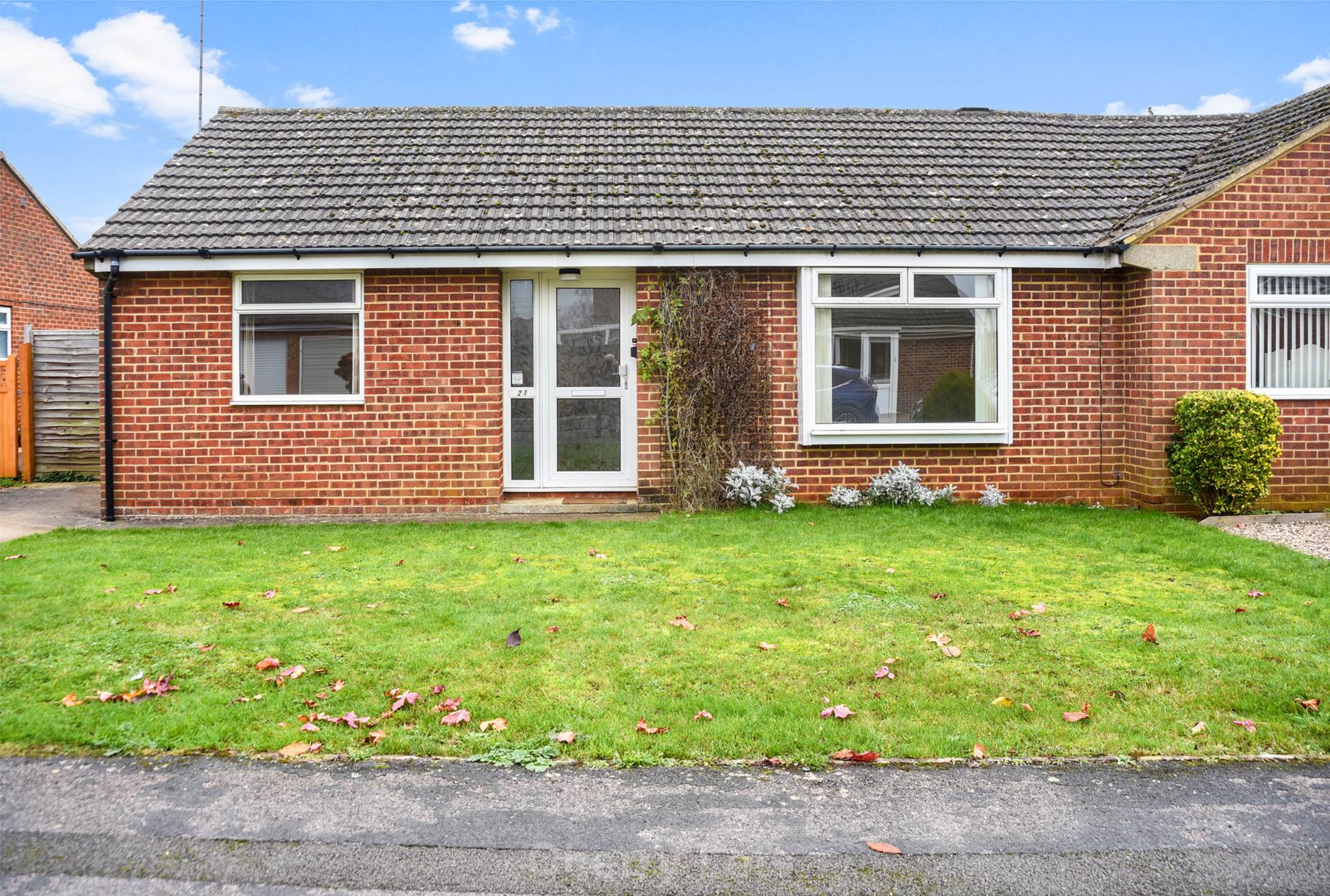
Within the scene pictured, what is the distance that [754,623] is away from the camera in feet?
18.4

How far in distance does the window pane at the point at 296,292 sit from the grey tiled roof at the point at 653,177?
1.61 ft

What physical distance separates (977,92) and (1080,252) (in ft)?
17.6

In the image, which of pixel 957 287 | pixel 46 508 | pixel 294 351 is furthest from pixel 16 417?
pixel 957 287

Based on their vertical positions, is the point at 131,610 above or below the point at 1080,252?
below

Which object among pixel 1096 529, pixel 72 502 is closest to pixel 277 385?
pixel 72 502

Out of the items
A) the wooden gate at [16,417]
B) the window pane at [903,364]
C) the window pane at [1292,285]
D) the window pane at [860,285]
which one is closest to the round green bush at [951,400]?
the window pane at [903,364]

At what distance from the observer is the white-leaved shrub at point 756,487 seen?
10.1 m

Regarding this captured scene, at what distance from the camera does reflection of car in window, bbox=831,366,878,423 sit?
415 inches

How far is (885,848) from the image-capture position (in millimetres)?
3096

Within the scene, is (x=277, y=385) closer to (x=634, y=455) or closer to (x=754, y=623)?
(x=634, y=455)

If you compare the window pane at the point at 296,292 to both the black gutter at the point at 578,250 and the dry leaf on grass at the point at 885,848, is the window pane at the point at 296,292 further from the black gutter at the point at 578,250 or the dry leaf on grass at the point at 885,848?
the dry leaf on grass at the point at 885,848

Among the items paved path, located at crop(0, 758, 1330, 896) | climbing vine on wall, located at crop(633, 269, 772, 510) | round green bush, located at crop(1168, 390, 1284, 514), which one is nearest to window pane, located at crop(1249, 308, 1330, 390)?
round green bush, located at crop(1168, 390, 1284, 514)

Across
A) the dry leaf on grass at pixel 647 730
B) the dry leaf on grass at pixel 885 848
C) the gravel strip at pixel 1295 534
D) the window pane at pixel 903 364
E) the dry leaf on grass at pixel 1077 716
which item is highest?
the window pane at pixel 903 364

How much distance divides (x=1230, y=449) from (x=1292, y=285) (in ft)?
7.37
